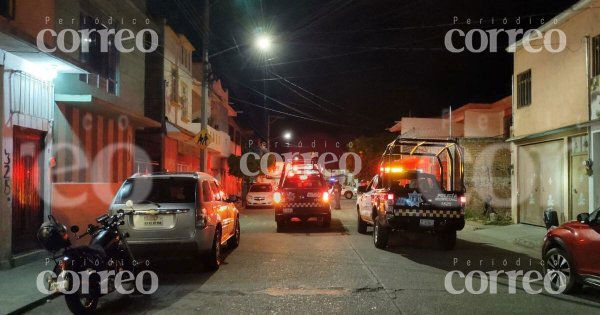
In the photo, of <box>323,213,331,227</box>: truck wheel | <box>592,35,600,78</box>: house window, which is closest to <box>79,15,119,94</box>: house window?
<box>323,213,331,227</box>: truck wheel

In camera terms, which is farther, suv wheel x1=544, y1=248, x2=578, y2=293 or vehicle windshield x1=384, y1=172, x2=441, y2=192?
vehicle windshield x1=384, y1=172, x2=441, y2=192

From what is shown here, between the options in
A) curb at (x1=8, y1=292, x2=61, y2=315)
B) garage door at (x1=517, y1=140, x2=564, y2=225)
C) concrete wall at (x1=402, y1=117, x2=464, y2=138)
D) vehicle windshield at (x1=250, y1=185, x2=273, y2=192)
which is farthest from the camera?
concrete wall at (x1=402, y1=117, x2=464, y2=138)

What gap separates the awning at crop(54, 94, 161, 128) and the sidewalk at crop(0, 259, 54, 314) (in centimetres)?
378

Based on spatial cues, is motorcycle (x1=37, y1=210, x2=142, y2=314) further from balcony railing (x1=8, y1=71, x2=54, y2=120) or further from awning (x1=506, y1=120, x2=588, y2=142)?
awning (x1=506, y1=120, x2=588, y2=142)

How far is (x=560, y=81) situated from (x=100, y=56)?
1335 cm

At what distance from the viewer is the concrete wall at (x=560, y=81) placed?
49.1 feet

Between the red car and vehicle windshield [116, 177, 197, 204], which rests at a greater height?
vehicle windshield [116, 177, 197, 204]

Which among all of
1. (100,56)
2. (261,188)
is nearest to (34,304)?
(100,56)

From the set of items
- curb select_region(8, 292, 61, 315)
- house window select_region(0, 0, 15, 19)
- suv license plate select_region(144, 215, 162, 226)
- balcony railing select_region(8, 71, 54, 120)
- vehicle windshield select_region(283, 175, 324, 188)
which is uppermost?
house window select_region(0, 0, 15, 19)

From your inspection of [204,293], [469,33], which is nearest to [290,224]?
[469,33]

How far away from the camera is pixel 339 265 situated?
10.4 metres

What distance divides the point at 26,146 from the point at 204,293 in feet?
18.2

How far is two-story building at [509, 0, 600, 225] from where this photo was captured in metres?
14.7

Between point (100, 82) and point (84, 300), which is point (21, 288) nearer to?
point (84, 300)
